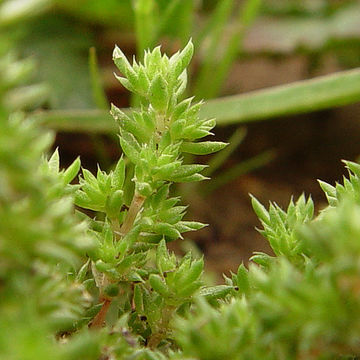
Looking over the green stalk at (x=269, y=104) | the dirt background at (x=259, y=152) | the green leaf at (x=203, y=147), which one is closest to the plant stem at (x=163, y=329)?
the green leaf at (x=203, y=147)

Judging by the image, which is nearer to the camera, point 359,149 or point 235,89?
point 359,149

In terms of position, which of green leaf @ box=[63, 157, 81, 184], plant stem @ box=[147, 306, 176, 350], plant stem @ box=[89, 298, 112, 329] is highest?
green leaf @ box=[63, 157, 81, 184]

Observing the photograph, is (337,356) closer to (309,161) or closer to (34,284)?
(34,284)

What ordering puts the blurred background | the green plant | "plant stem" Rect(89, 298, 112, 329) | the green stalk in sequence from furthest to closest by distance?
the blurred background → the green stalk → "plant stem" Rect(89, 298, 112, 329) → the green plant

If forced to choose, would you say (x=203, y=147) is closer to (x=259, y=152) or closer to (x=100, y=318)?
(x=100, y=318)

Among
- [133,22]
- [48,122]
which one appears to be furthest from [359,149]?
[48,122]

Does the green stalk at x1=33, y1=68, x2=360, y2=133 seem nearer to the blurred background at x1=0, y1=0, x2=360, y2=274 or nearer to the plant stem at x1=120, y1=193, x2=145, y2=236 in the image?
the blurred background at x1=0, y1=0, x2=360, y2=274

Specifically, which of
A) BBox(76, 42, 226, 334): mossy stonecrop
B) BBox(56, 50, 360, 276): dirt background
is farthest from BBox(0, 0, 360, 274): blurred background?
BBox(76, 42, 226, 334): mossy stonecrop
